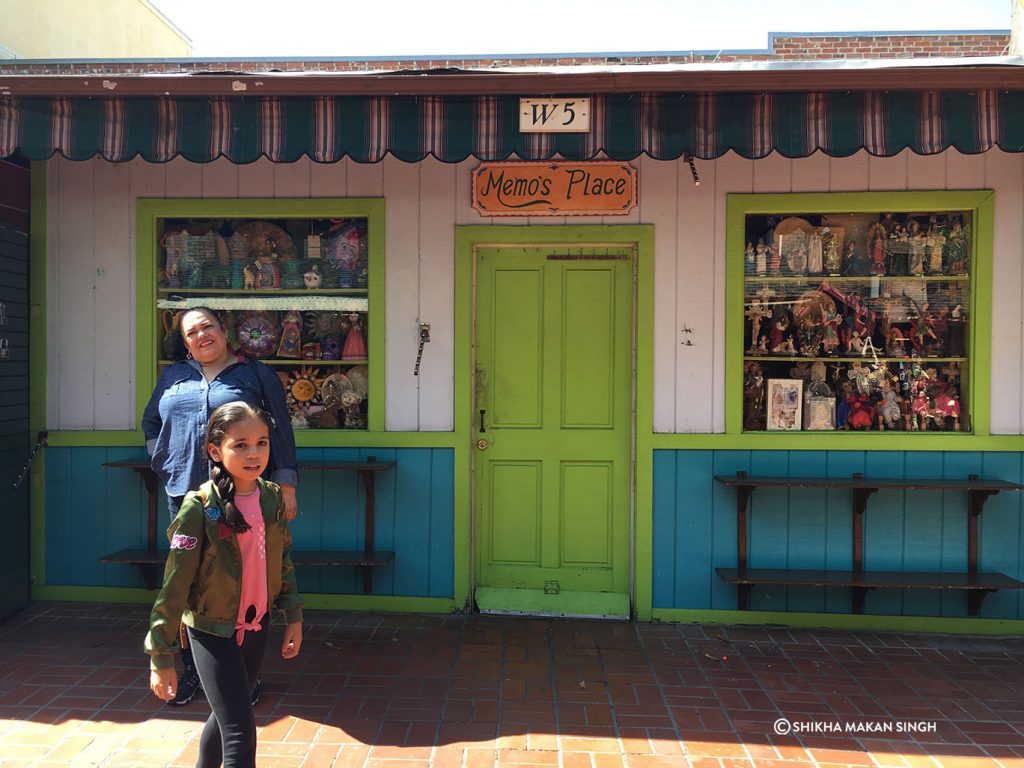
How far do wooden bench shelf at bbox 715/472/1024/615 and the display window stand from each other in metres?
0.43

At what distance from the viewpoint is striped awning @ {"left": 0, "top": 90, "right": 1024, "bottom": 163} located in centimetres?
384

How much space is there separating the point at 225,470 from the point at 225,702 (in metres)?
0.76

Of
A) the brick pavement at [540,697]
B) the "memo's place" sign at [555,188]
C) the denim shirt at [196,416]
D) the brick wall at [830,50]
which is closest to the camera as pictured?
the brick pavement at [540,697]

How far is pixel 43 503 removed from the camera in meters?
5.11

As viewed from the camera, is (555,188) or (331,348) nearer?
(555,188)

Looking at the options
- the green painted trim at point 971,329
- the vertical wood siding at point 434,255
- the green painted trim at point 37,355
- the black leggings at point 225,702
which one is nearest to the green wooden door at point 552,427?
the vertical wood siding at point 434,255

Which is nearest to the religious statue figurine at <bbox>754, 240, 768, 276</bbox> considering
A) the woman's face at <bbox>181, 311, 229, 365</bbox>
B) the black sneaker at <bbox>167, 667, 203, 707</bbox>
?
the woman's face at <bbox>181, 311, 229, 365</bbox>

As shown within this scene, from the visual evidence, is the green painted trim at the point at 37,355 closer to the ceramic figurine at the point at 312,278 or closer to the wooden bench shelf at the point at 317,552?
the wooden bench shelf at the point at 317,552

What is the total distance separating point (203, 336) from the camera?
3.56 metres

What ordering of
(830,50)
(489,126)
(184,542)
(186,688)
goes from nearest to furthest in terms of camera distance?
(184,542), (186,688), (489,126), (830,50)

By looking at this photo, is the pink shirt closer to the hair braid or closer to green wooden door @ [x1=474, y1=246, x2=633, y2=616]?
the hair braid

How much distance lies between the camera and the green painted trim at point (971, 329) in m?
4.74

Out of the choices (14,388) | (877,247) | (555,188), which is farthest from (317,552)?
(877,247)

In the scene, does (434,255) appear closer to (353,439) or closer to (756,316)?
(353,439)
